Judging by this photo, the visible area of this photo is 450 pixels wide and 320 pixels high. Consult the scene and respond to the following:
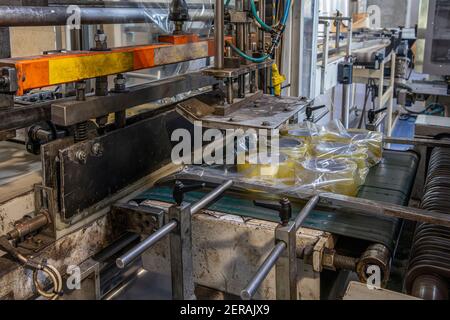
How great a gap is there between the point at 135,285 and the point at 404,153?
3.39 ft

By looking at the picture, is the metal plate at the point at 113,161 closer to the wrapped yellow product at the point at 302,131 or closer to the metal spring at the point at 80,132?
the metal spring at the point at 80,132

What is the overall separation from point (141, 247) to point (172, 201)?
36 centimetres

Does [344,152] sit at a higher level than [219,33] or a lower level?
lower

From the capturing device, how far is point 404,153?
1442 millimetres

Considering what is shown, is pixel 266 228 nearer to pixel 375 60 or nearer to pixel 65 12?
pixel 65 12

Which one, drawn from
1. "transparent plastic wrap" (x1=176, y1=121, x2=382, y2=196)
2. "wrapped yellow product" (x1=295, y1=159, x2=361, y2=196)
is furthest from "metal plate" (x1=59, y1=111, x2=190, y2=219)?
"wrapped yellow product" (x1=295, y1=159, x2=361, y2=196)

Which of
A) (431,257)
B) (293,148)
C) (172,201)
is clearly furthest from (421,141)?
(172,201)

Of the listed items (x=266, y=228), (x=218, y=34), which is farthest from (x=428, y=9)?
(x=266, y=228)

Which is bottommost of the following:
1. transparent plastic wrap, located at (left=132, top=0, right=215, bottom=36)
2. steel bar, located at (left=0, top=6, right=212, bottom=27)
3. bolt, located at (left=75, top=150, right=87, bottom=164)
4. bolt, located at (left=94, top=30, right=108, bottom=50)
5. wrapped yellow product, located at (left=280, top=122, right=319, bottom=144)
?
wrapped yellow product, located at (left=280, top=122, right=319, bottom=144)

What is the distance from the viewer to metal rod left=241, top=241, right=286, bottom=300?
Answer: 63 centimetres

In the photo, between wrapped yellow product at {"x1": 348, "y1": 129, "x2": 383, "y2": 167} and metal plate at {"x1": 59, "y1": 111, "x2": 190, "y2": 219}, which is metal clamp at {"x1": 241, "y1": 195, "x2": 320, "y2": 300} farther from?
wrapped yellow product at {"x1": 348, "y1": 129, "x2": 383, "y2": 167}

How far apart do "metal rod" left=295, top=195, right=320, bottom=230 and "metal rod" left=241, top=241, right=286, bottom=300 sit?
0.07m

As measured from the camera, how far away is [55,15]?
3.22 feet

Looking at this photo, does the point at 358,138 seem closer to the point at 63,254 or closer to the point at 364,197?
the point at 364,197
